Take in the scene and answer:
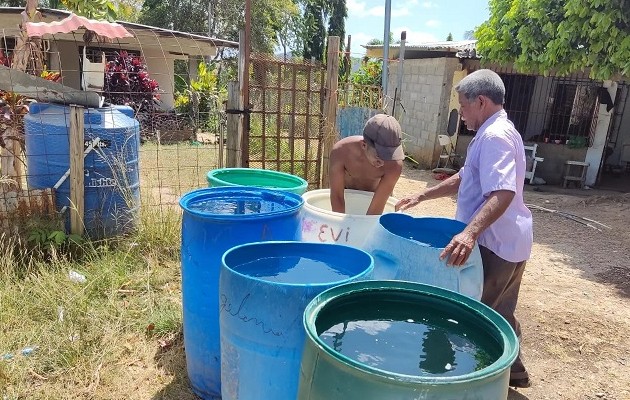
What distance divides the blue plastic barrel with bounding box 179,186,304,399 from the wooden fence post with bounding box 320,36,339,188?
2.78 m

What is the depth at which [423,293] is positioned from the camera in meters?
1.53

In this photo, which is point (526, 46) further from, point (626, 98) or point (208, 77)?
point (208, 77)

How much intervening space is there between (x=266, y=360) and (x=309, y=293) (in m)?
0.32

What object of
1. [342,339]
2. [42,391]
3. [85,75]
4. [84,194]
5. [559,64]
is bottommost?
[42,391]

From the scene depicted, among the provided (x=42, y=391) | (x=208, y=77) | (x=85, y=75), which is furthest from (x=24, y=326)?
(x=208, y=77)

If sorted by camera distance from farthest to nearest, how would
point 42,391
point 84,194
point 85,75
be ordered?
point 85,75 < point 84,194 < point 42,391

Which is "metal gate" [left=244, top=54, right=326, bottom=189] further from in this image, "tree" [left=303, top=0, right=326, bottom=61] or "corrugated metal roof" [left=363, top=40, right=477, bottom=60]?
"tree" [left=303, top=0, right=326, bottom=61]

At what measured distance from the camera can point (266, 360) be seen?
1689 mm

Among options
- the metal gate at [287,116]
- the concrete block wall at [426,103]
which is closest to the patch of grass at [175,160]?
the metal gate at [287,116]

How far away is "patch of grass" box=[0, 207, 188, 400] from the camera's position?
103 inches

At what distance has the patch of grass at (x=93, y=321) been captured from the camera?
2.61m

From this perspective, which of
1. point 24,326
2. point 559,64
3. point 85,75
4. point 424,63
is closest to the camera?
point 24,326

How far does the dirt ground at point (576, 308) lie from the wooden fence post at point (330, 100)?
2.32 meters

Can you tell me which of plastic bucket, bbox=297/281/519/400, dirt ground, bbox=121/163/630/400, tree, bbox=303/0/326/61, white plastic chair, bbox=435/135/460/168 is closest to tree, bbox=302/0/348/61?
tree, bbox=303/0/326/61
